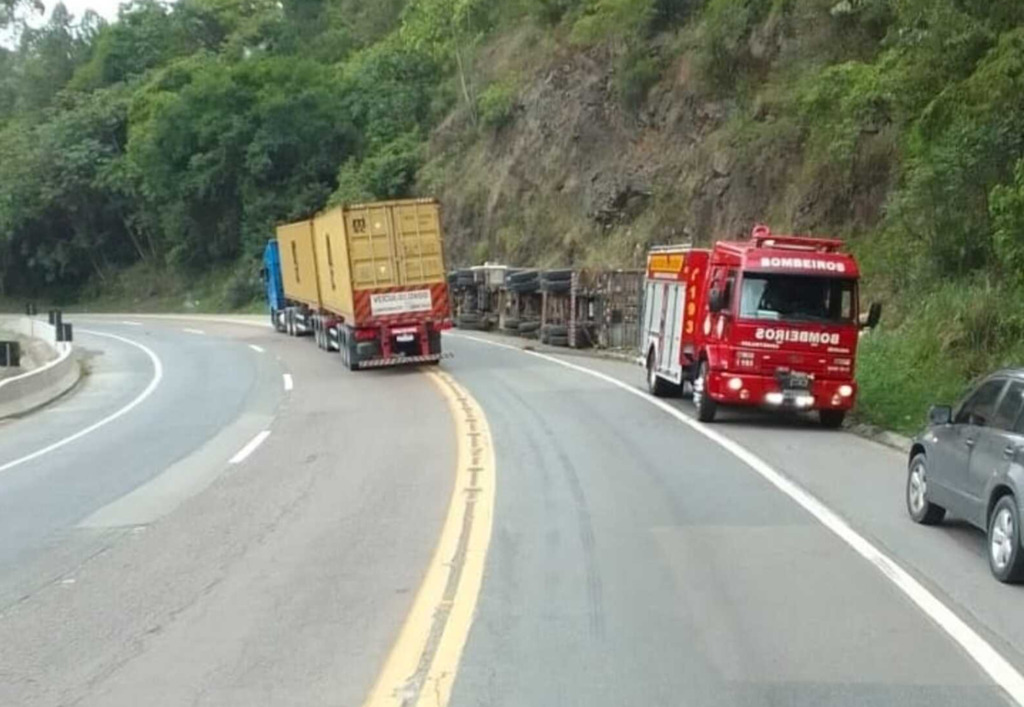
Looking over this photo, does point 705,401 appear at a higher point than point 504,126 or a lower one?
lower

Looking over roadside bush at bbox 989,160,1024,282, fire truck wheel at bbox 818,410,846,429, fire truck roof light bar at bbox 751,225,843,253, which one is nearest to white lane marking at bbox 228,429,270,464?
fire truck roof light bar at bbox 751,225,843,253

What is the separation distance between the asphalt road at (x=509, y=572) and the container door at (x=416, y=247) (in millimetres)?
10289

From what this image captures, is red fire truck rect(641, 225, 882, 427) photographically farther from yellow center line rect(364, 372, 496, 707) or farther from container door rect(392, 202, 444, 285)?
container door rect(392, 202, 444, 285)

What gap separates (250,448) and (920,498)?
375 inches

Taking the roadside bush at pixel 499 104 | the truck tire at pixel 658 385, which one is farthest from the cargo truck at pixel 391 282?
the roadside bush at pixel 499 104

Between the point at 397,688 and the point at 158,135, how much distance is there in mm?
74218

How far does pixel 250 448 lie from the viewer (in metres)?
18.7

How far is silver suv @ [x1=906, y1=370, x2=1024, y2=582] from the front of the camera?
10.0 m

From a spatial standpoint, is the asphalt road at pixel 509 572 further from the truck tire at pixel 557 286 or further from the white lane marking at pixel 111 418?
the truck tire at pixel 557 286

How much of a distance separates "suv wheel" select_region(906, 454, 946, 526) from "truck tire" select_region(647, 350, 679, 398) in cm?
1130

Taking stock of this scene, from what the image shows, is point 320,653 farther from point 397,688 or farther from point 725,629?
point 725,629

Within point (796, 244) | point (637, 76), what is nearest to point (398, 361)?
point (796, 244)

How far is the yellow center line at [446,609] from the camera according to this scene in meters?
7.07

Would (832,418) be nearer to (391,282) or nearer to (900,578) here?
(900,578)
